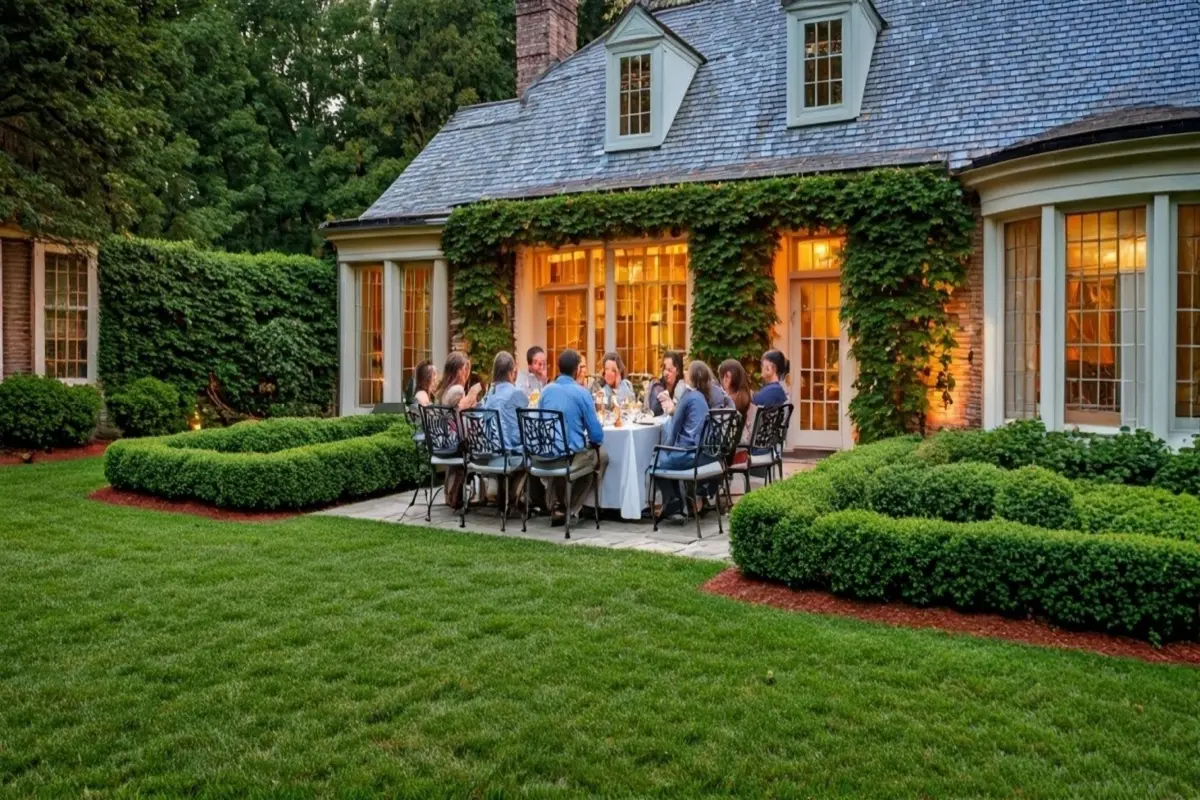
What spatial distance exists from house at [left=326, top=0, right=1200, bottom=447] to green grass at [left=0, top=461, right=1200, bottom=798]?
18.4ft

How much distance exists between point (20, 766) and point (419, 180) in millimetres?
14393

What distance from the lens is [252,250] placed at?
28.1m

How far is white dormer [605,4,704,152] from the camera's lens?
1426 cm

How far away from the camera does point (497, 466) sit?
28.6 ft

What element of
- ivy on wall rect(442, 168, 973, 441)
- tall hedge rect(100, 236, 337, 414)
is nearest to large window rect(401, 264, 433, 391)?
ivy on wall rect(442, 168, 973, 441)

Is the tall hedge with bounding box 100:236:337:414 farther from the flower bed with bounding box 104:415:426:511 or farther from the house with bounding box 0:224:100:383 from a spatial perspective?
the flower bed with bounding box 104:415:426:511

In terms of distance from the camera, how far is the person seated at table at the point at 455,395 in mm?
9539

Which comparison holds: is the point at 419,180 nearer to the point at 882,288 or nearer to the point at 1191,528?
the point at 882,288

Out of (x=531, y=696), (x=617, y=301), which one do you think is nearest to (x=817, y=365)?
(x=617, y=301)

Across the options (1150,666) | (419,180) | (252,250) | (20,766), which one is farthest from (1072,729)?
(252,250)

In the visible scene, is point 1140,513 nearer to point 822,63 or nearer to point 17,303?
point 822,63

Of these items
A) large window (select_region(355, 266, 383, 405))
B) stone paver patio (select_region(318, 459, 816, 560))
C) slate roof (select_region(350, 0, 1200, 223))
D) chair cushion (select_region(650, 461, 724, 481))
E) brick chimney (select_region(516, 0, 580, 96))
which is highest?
brick chimney (select_region(516, 0, 580, 96))

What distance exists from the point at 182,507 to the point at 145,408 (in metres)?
6.62

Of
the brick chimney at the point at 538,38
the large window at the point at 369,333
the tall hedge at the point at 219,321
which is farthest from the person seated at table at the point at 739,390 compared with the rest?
the tall hedge at the point at 219,321
